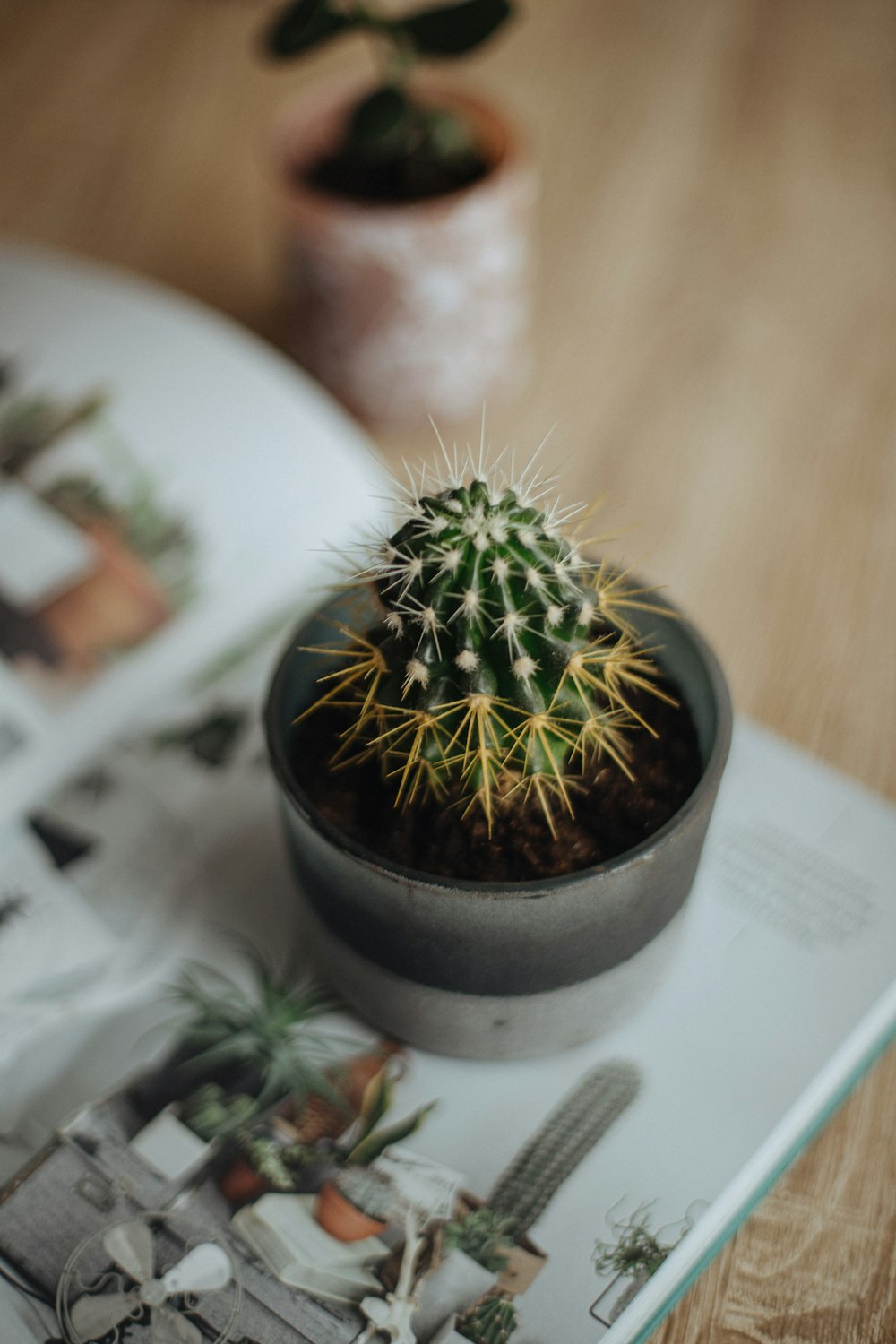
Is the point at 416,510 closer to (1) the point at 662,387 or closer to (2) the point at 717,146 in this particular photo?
(1) the point at 662,387

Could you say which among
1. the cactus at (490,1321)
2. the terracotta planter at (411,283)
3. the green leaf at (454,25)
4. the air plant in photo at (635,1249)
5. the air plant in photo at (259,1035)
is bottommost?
the cactus at (490,1321)

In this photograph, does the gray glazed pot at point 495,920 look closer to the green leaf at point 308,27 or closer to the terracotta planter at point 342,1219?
the terracotta planter at point 342,1219

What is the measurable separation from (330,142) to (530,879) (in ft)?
2.05

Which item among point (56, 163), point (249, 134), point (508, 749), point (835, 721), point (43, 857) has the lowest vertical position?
point (43, 857)

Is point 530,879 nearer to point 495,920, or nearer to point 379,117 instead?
point 495,920

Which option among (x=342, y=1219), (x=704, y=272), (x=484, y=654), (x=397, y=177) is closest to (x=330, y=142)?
(x=397, y=177)

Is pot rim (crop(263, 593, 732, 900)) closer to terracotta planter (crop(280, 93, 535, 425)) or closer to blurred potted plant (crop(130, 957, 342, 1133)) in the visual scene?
blurred potted plant (crop(130, 957, 342, 1133))

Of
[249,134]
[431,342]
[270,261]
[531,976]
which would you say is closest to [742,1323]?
[531,976]

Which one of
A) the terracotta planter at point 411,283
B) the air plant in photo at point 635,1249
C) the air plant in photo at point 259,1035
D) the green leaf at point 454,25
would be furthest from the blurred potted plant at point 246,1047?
the green leaf at point 454,25

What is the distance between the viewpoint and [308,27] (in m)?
0.63

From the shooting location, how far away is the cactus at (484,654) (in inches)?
12.3

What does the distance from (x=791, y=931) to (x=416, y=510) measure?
10.3 inches

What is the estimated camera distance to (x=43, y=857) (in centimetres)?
50

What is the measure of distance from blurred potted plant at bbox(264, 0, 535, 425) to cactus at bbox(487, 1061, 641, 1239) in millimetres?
504
